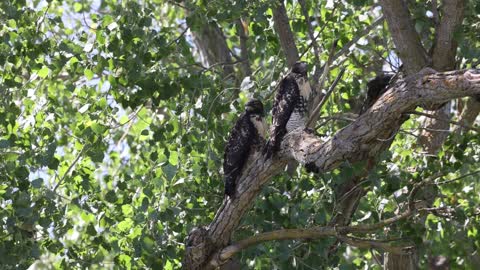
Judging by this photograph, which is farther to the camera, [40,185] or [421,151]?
[421,151]

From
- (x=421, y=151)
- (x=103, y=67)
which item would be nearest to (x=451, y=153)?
(x=421, y=151)

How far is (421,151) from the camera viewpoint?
5.99 metres

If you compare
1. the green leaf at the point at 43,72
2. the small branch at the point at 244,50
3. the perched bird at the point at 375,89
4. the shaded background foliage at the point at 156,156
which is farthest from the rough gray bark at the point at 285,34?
the green leaf at the point at 43,72

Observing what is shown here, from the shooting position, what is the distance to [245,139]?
16.7 feet

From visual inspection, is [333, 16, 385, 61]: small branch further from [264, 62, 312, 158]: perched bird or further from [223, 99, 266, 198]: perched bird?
[223, 99, 266, 198]: perched bird

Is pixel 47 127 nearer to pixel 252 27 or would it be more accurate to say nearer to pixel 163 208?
pixel 163 208

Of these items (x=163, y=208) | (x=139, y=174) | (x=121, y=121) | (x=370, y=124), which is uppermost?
(x=121, y=121)

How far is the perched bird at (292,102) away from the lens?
4805 millimetres

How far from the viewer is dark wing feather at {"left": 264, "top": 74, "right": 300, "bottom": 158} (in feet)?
15.3

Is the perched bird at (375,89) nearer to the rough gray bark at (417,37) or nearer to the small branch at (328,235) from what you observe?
the rough gray bark at (417,37)

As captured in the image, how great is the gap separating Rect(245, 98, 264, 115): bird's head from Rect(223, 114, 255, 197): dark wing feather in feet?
0.14

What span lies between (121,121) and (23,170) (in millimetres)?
846

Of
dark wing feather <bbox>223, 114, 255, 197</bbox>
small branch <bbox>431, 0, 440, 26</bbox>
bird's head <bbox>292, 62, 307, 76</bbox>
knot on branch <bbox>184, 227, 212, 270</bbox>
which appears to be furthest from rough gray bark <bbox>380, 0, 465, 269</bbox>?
knot on branch <bbox>184, 227, 212, 270</bbox>

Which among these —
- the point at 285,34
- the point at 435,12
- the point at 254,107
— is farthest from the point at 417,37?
the point at 285,34
